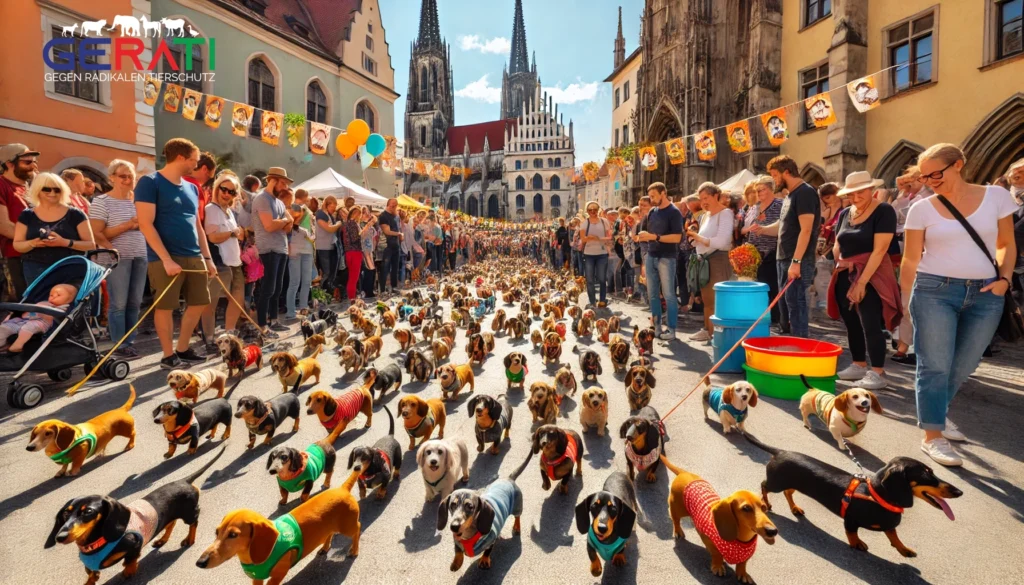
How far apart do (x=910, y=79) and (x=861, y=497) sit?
17261 mm

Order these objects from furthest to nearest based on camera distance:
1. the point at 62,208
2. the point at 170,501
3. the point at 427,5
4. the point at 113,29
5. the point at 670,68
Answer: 1. the point at 427,5
2. the point at 670,68
3. the point at 113,29
4. the point at 62,208
5. the point at 170,501

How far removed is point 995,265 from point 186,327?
7.38 m

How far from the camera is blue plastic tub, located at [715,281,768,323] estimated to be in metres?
5.35

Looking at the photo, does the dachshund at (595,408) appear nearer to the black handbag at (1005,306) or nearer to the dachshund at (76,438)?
the black handbag at (1005,306)

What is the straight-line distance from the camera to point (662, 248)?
6867 millimetres

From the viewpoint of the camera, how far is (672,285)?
7.00 metres

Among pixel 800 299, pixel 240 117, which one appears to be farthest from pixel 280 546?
pixel 240 117

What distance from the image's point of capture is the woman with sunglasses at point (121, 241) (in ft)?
18.5

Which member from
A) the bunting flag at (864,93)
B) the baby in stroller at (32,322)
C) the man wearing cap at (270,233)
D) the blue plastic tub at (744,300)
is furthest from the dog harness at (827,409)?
the bunting flag at (864,93)

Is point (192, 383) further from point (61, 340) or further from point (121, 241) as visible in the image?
point (121, 241)

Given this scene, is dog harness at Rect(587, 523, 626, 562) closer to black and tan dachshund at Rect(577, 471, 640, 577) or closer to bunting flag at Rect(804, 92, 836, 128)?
black and tan dachshund at Rect(577, 471, 640, 577)

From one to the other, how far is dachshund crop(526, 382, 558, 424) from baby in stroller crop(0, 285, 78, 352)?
4.60 meters

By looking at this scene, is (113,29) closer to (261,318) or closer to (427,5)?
(261,318)

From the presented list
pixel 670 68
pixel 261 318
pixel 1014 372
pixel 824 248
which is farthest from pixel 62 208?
pixel 670 68
